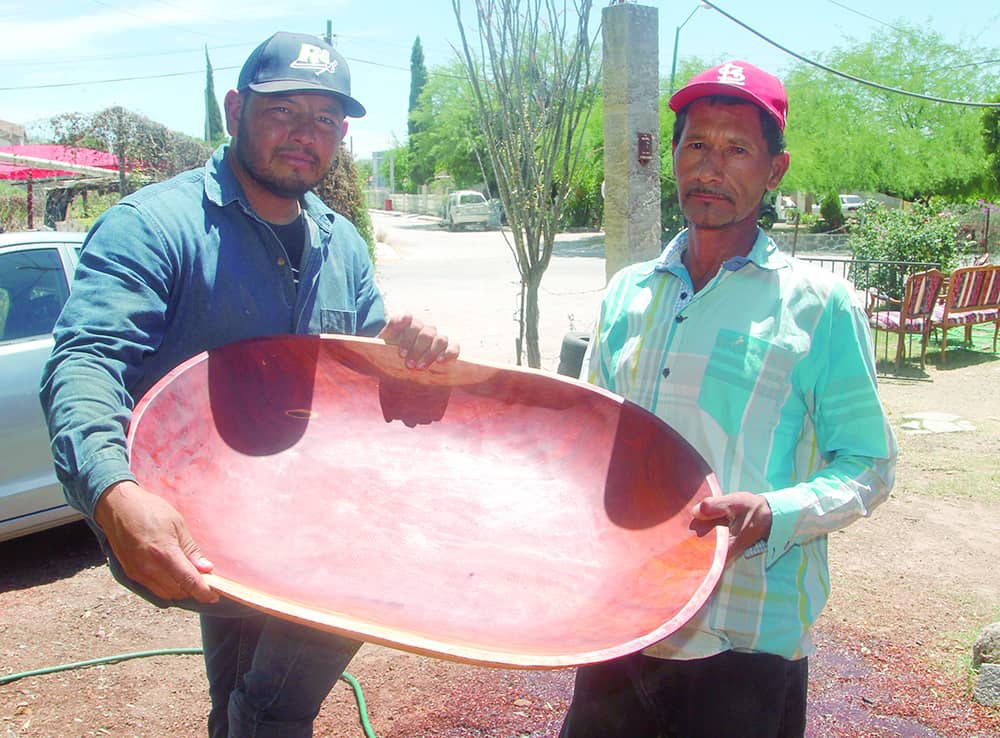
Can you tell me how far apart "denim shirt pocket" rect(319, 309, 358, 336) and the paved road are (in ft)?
7.93

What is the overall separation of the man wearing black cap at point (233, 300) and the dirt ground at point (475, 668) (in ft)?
3.95

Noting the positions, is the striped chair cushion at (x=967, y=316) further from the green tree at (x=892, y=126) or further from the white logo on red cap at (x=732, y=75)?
the green tree at (x=892, y=126)

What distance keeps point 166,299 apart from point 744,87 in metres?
1.10

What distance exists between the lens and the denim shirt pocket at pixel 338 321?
6.26 ft

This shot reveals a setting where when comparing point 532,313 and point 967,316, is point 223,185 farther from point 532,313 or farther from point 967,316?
point 967,316

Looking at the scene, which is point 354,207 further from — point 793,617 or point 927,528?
point 793,617

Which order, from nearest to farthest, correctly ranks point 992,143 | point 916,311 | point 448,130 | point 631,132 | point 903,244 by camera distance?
point 631,132
point 916,311
point 903,244
point 992,143
point 448,130

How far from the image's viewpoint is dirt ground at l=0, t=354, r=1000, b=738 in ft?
9.57

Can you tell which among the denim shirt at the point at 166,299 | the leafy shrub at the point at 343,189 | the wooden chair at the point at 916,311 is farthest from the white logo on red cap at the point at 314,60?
the wooden chair at the point at 916,311

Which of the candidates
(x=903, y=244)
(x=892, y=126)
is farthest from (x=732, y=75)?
(x=892, y=126)

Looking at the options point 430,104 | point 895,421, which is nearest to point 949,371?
point 895,421

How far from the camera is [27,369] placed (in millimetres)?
3859

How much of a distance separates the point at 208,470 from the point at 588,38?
4447 millimetres

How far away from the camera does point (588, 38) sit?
5.32 meters
